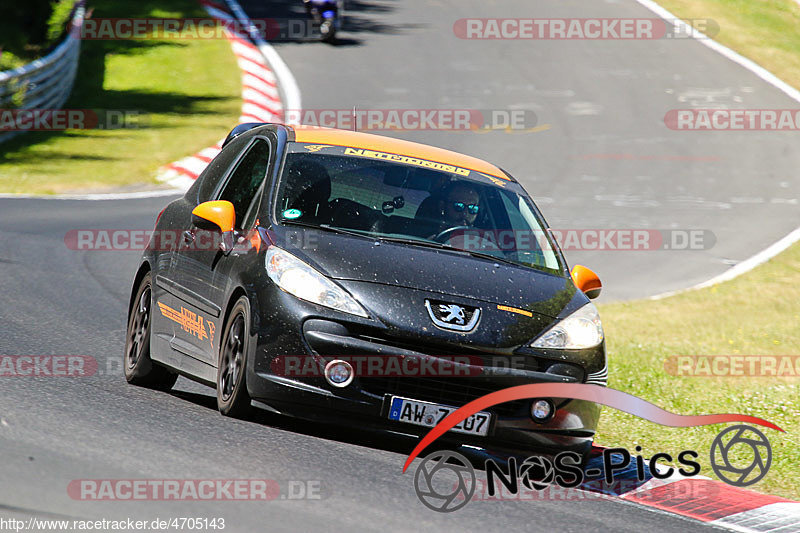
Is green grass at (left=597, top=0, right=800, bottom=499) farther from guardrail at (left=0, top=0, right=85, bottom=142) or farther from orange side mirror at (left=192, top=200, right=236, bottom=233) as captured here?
guardrail at (left=0, top=0, right=85, bottom=142)

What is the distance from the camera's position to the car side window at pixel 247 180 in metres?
7.42

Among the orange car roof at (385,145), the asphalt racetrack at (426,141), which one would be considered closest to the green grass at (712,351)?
the asphalt racetrack at (426,141)

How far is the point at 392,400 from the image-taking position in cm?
625

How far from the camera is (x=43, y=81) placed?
23750mm

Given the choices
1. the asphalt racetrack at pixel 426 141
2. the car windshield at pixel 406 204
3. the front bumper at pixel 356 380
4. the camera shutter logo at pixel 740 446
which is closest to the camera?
the asphalt racetrack at pixel 426 141

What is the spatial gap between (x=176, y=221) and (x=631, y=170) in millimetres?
16055

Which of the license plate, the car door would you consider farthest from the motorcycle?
the license plate

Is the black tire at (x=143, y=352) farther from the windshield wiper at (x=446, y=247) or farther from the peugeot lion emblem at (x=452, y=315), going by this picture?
the peugeot lion emblem at (x=452, y=315)

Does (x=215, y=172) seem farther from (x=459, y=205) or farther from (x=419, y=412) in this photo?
(x=419, y=412)

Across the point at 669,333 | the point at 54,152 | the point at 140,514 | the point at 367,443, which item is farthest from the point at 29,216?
the point at 140,514

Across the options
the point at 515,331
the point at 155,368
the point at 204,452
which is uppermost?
the point at 515,331

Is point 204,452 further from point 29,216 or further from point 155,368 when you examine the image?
point 29,216

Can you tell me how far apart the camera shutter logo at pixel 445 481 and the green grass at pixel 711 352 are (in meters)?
1.87

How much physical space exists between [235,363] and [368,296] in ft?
2.75
